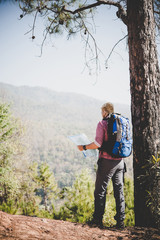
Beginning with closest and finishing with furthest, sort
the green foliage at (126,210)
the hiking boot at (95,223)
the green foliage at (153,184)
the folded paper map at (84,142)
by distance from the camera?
the green foliage at (153,184) < the hiking boot at (95,223) < the folded paper map at (84,142) < the green foliage at (126,210)

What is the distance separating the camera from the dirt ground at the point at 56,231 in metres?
1.31

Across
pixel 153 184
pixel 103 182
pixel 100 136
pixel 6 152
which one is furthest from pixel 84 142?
pixel 6 152

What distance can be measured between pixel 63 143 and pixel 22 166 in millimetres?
109417

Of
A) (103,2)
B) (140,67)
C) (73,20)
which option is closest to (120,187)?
(140,67)

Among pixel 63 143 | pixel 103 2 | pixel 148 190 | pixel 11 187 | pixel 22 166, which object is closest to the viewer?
pixel 148 190

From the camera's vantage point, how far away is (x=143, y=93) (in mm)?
1926

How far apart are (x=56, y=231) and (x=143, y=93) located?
6.37ft

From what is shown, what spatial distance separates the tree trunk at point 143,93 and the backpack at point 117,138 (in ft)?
0.63

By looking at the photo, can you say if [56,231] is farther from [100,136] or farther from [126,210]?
[126,210]

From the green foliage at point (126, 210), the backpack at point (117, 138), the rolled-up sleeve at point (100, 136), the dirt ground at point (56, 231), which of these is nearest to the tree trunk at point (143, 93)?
the backpack at point (117, 138)

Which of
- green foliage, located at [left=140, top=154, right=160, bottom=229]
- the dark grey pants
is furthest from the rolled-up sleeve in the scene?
green foliage, located at [left=140, top=154, right=160, bottom=229]

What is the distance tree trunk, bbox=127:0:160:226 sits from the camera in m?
1.86

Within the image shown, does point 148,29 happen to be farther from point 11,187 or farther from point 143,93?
point 11,187

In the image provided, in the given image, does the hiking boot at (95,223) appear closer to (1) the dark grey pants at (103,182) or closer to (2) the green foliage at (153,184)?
(1) the dark grey pants at (103,182)
